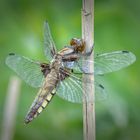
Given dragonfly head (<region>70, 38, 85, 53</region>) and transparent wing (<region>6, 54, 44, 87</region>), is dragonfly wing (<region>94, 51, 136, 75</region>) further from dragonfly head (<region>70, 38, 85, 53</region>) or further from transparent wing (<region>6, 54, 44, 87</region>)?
transparent wing (<region>6, 54, 44, 87</region>)

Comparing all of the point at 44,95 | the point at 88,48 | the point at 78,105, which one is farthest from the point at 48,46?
the point at 78,105

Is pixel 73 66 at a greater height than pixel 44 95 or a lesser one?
greater

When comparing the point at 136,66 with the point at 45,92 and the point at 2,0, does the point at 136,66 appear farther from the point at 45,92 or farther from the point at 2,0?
the point at 2,0

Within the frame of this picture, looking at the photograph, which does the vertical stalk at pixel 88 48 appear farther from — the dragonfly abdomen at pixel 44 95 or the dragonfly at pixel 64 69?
the dragonfly abdomen at pixel 44 95

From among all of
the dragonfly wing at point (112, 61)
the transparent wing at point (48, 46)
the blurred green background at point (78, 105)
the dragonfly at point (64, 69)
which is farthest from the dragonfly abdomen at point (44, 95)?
the blurred green background at point (78, 105)

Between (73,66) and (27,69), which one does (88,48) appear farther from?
(27,69)

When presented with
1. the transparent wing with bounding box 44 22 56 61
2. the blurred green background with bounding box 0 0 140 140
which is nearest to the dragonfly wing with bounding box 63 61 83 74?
the transparent wing with bounding box 44 22 56 61

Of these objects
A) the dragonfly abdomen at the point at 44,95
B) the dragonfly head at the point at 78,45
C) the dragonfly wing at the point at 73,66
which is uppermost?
the dragonfly head at the point at 78,45
